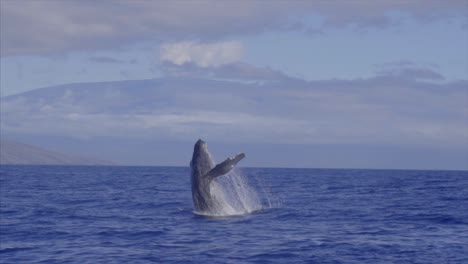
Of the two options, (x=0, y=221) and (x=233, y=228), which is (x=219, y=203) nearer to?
(x=233, y=228)

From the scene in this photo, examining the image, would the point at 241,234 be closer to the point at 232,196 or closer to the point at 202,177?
the point at 202,177

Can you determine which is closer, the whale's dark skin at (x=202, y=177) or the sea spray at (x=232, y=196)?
the whale's dark skin at (x=202, y=177)

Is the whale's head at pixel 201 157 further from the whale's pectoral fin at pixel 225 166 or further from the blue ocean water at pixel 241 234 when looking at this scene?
the blue ocean water at pixel 241 234

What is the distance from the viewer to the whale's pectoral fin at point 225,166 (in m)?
23.0

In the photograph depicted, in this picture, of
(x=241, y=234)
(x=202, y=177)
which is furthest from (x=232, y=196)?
(x=241, y=234)

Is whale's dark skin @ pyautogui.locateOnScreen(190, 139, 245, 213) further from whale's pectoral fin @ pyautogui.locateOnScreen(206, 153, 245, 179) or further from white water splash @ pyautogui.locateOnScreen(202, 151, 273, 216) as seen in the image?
white water splash @ pyautogui.locateOnScreen(202, 151, 273, 216)

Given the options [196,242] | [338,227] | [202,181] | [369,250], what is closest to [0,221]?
[202,181]

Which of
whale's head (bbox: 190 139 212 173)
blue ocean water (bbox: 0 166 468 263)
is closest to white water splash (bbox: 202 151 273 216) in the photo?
whale's head (bbox: 190 139 212 173)

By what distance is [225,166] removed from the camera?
2364cm

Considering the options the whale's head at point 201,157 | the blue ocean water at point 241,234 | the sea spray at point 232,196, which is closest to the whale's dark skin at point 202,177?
the whale's head at point 201,157

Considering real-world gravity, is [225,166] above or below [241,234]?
above

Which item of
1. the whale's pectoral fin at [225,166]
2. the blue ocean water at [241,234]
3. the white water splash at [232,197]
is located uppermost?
the whale's pectoral fin at [225,166]

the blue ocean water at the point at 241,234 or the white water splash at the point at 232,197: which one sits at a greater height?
the white water splash at the point at 232,197

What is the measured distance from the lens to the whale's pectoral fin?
23022mm
